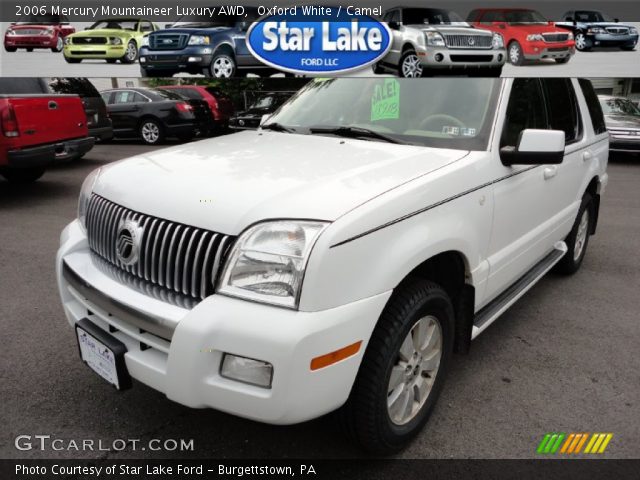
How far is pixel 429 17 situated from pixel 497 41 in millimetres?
432

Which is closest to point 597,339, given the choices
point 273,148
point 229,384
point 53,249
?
point 273,148

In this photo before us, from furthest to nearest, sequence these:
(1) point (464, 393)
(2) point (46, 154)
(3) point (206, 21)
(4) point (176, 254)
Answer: (2) point (46, 154)
(3) point (206, 21)
(1) point (464, 393)
(4) point (176, 254)

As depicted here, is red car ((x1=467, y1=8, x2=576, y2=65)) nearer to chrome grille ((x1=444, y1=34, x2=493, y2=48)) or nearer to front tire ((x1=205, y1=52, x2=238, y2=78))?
chrome grille ((x1=444, y1=34, x2=493, y2=48))

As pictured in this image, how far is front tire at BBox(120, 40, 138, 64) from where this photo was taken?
138 inches

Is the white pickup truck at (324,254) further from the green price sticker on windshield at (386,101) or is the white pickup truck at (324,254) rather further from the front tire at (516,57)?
the front tire at (516,57)

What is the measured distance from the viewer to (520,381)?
3.08 metres

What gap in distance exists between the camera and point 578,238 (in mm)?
4672

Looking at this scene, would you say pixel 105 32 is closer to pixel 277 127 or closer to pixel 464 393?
pixel 277 127

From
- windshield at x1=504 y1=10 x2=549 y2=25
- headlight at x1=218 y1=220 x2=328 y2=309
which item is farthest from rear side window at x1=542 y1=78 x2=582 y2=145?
headlight at x1=218 y1=220 x2=328 y2=309

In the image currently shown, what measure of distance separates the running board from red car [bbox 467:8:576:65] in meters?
1.33

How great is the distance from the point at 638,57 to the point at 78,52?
141 inches

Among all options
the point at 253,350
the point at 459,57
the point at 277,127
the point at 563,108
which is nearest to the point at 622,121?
the point at 563,108

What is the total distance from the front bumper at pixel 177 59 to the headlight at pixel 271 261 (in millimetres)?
2018
